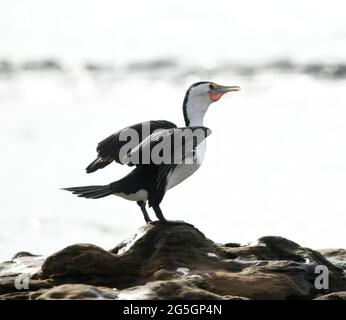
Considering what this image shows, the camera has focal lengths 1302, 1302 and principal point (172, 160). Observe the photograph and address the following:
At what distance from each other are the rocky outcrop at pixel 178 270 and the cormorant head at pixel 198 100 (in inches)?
85.2

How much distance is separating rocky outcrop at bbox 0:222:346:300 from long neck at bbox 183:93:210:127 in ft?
6.94

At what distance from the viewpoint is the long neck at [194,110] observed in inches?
711

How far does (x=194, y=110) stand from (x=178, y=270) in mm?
3262

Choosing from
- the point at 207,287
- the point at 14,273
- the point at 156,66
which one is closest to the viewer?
the point at 207,287

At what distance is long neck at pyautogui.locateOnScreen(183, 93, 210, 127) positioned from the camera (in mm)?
18062

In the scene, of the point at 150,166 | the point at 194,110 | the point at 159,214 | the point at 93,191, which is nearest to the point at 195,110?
the point at 194,110

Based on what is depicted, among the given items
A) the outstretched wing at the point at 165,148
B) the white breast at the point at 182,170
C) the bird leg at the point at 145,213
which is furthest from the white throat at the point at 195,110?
the bird leg at the point at 145,213

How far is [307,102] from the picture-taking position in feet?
180

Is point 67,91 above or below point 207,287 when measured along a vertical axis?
above

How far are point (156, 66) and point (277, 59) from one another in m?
5.89

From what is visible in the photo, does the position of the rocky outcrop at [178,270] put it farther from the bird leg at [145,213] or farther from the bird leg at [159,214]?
the bird leg at [145,213]
